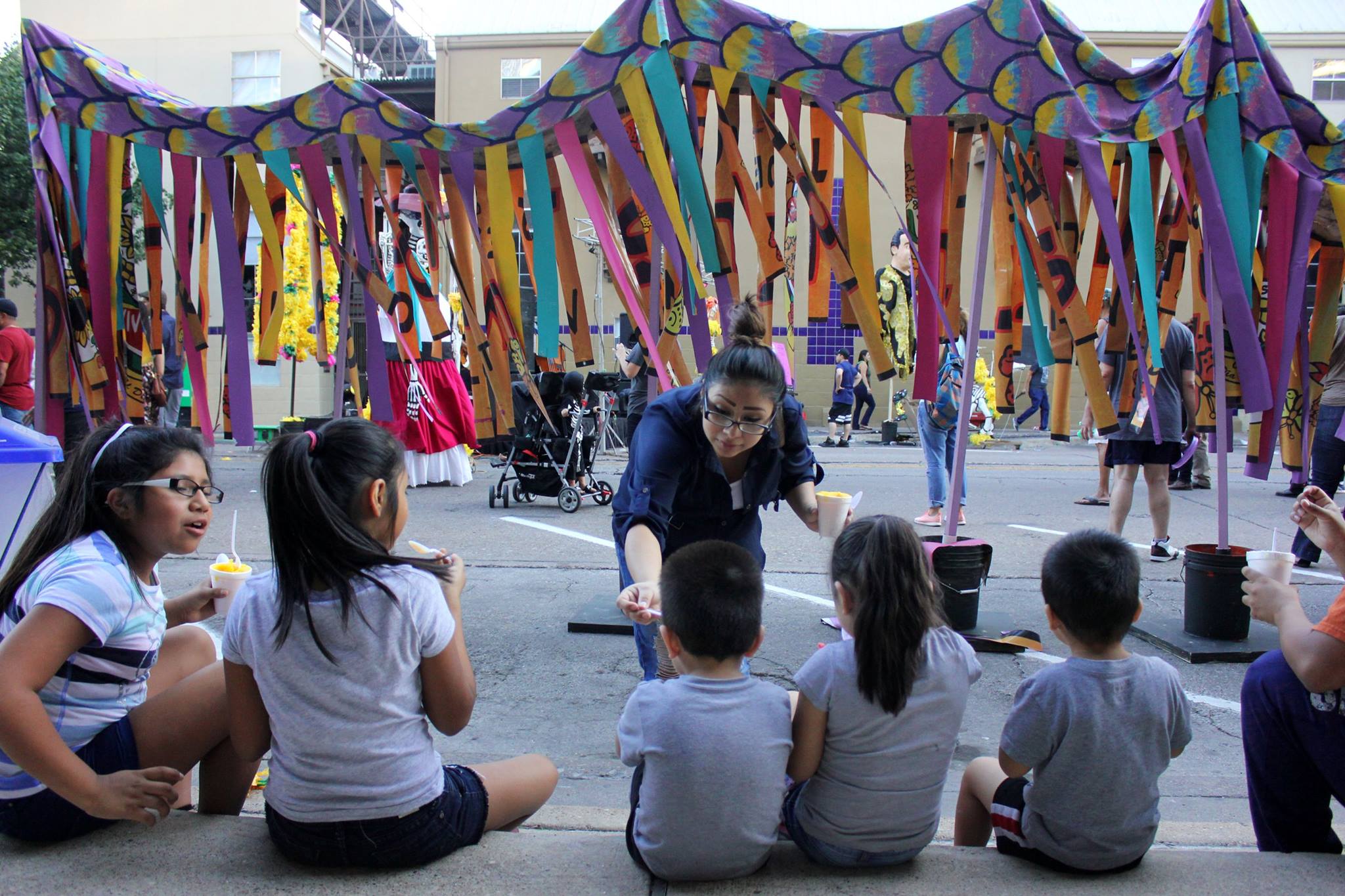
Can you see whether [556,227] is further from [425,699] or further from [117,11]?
[117,11]

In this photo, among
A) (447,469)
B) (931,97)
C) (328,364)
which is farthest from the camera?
(447,469)

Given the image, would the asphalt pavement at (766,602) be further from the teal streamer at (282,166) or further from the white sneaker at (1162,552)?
the teal streamer at (282,166)

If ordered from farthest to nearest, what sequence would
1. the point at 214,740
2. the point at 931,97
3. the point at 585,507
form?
the point at 585,507
the point at 931,97
the point at 214,740

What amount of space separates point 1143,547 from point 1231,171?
13.6ft

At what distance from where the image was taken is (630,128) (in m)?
3.20

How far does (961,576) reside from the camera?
14.4 feet

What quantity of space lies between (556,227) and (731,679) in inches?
75.3

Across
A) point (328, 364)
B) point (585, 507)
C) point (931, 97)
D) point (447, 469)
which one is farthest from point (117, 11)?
point (931, 97)

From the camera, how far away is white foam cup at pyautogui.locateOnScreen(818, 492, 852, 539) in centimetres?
295

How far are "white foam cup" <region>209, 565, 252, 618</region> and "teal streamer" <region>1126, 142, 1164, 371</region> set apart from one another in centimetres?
293

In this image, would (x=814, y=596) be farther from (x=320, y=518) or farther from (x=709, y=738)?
(x=320, y=518)

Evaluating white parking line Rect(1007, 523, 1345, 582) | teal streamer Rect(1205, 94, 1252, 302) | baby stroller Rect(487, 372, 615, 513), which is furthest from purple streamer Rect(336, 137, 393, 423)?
baby stroller Rect(487, 372, 615, 513)

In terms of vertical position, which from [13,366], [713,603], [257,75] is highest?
[257,75]

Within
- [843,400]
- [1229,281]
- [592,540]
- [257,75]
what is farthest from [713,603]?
[257,75]
